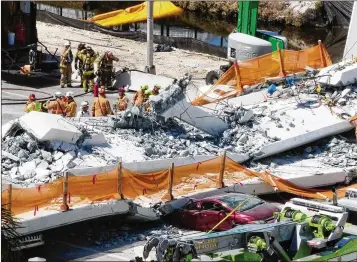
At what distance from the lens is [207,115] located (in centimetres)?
2059

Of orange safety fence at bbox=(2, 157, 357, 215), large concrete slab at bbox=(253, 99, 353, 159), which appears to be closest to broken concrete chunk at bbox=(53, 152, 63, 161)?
orange safety fence at bbox=(2, 157, 357, 215)

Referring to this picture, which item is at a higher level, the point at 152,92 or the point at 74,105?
the point at 152,92

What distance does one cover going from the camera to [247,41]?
28328 millimetres

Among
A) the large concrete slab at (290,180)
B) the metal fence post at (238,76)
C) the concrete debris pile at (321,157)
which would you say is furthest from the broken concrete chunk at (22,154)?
the metal fence post at (238,76)

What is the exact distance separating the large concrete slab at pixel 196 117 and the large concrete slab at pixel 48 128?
264cm

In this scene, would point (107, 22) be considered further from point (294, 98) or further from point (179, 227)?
point (179, 227)

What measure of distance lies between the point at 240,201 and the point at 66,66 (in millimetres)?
11883

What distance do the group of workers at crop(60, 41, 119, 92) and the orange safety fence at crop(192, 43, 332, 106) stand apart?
13.7ft

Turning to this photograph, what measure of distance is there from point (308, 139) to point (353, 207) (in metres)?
4.31

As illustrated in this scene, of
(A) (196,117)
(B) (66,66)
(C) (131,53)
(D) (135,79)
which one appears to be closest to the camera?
(A) (196,117)

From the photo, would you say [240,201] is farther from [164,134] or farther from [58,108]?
[58,108]

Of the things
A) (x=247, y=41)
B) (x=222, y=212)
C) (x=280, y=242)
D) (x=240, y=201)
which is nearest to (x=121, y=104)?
(x=240, y=201)

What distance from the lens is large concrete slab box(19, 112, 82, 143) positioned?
57.3ft

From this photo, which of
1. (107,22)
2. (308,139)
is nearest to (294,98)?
(308,139)
